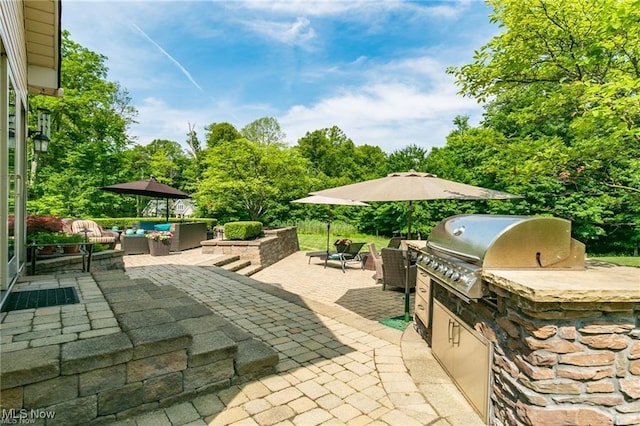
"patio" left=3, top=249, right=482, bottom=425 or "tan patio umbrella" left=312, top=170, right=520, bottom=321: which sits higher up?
"tan patio umbrella" left=312, top=170, right=520, bottom=321

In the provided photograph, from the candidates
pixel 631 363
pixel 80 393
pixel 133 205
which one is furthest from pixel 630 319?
pixel 133 205

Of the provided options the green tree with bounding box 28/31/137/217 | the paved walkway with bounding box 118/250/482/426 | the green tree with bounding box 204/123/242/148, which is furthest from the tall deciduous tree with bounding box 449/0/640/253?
the green tree with bounding box 204/123/242/148

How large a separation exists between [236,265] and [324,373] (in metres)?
6.33

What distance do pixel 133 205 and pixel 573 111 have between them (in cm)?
2089

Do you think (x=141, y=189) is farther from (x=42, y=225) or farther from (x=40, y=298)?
(x=40, y=298)

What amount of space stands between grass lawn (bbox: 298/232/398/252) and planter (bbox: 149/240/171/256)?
593 centimetres

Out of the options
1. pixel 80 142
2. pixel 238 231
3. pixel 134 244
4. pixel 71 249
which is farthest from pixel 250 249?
pixel 80 142

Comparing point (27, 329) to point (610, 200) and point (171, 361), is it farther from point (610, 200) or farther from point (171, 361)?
point (610, 200)

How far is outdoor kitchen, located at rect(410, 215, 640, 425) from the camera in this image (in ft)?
5.48

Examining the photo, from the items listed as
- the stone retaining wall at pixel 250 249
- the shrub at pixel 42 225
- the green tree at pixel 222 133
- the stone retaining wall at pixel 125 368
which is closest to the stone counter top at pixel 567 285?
the stone retaining wall at pixel 125 368

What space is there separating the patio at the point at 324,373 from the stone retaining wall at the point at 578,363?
2.06ft

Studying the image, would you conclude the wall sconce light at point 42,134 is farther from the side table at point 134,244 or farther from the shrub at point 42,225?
the side table at point 134,244

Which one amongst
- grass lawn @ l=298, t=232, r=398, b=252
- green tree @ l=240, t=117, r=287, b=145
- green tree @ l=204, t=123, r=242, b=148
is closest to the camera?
grass lawn @ l=298, t=232, r=398, b=252

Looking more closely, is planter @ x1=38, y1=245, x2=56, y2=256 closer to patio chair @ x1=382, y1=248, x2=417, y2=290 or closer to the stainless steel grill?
patio chair @ x1=382, y1=248, x2=417, y2=290
